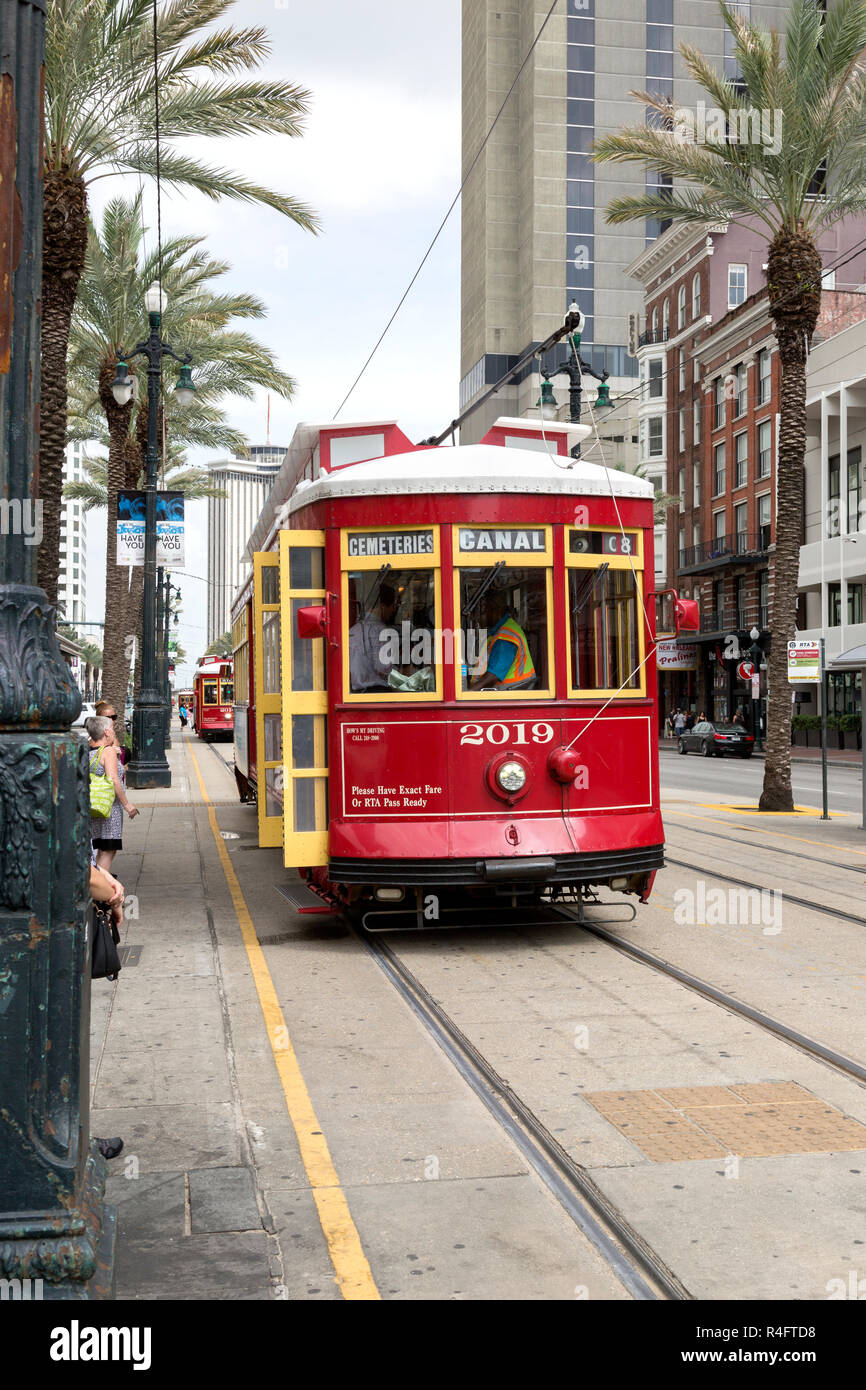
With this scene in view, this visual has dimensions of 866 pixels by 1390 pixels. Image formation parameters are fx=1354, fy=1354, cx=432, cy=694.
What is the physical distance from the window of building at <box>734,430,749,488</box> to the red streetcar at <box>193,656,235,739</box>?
22.9m

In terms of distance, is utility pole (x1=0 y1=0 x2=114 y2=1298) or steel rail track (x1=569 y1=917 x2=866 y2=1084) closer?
utility pole (x1=0 y1=0 x2=114 y2=1298)

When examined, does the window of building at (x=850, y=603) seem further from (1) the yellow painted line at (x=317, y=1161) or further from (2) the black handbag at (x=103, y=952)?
(2) the black handbag at (x=103, y=952)

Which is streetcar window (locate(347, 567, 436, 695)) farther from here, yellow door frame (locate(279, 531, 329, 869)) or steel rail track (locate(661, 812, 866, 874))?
steel rail track (locate(661, 812, 866, 874))

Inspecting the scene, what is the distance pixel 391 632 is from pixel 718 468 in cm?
5346

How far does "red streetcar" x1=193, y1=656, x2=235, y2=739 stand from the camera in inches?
2053

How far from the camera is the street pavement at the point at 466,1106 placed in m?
4.26

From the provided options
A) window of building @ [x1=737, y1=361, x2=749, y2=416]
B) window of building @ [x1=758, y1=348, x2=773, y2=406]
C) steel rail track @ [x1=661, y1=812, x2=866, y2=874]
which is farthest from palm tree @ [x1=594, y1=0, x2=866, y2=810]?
window of building @ [x1=737, y1=361, x2=749, y2=416]

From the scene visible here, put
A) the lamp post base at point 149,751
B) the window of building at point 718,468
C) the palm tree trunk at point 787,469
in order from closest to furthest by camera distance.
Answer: the palm tree trunk at point 787,469, the lamp post base at point 149,751, the window of building at point 718,468

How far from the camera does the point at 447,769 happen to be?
362 inches

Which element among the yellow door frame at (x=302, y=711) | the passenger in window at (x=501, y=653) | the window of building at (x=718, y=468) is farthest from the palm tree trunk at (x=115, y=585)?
the window of building at (x=718, y=468)

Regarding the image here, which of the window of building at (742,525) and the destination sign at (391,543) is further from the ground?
the window of building at (742,525)

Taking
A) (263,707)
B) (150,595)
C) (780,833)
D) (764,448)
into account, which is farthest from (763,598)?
(263,707)

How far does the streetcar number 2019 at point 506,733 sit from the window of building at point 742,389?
49.9 meters
